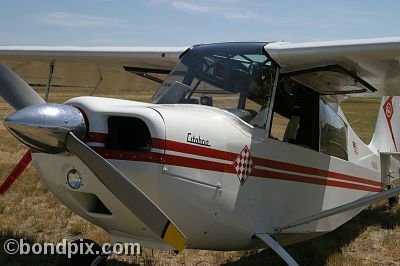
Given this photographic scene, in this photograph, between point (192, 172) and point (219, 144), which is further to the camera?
point (219, 144)

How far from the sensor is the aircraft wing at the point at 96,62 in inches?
240

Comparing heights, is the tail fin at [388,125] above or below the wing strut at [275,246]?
above

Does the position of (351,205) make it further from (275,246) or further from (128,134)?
(128,134)

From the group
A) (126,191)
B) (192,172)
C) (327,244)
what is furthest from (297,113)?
(126,191)

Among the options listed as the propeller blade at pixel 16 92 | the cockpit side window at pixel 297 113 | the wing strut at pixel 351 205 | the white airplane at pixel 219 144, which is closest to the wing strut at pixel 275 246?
the white airplane at pixel 219 144

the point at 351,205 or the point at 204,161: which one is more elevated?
the point at 204,161

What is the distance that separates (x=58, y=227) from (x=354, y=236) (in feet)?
13.6

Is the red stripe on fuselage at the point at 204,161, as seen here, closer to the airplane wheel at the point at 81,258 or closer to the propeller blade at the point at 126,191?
the propeller blade at the point at 126,191

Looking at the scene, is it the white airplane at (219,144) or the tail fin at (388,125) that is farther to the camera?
the tail fin at (388,125)

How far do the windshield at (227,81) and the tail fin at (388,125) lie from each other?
3570 millimetres

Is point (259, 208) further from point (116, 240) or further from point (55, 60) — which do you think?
point (55, 60)

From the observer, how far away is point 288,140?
16.4 feet

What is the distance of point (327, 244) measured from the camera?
249 inches

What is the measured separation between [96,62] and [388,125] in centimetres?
473
